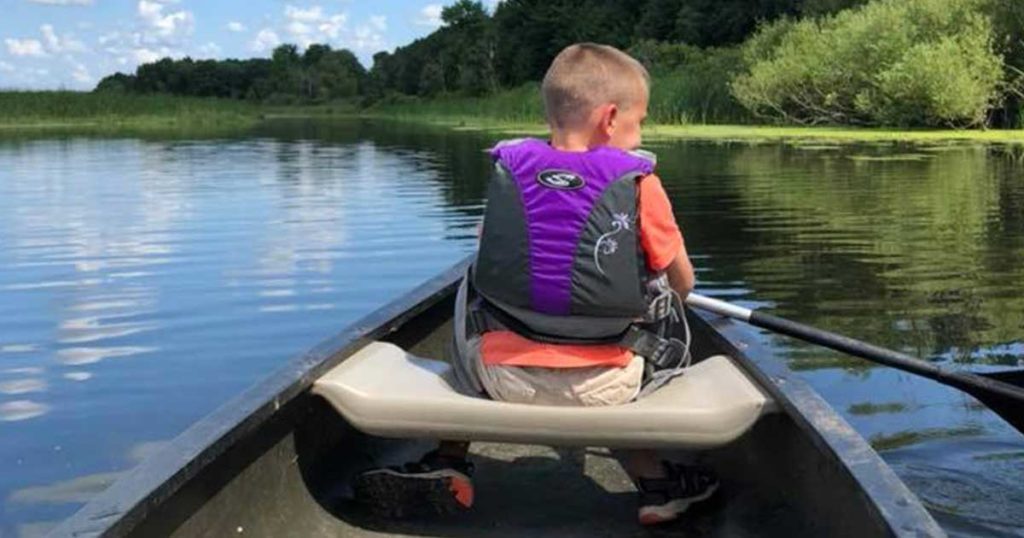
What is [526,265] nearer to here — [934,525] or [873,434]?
[934,525]

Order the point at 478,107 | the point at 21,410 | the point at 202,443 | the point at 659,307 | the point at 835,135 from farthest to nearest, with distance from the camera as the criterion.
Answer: the point at 478,107
the point at 835,135
the point at 21,410
the point at 659,307
the point at 202,443

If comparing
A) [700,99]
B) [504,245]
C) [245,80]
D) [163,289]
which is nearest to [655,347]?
[504,245]

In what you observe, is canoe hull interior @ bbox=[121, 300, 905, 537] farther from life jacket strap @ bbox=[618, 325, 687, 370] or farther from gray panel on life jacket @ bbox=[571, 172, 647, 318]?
gray panel on life jacket @ bbox=[571, 172, 647, 318]

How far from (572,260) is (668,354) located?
18.3 inches

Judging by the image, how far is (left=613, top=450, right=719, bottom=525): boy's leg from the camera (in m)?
3.02

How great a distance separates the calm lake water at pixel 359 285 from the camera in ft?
14.6

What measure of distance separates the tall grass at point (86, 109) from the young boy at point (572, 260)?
47073 mm

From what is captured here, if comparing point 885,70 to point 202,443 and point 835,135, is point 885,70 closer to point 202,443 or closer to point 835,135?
point 835,135

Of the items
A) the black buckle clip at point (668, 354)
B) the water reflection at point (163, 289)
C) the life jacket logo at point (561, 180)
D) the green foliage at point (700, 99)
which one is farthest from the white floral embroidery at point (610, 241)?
the green foliage at point (700, 99)

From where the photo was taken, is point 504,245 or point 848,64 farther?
point 848,64

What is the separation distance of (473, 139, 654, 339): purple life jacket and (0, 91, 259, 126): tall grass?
155 ft

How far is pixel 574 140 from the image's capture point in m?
2.99

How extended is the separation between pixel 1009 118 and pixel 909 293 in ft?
67.5

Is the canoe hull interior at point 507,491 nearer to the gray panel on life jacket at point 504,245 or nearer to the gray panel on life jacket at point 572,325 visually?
the gray panel on life jacket at point 572,325
